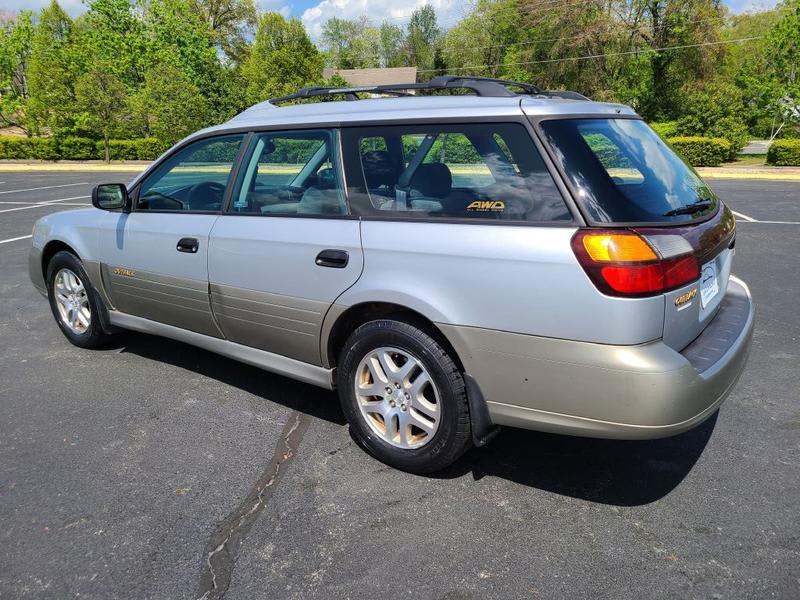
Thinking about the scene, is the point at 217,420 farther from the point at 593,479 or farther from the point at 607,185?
the point at 607,185

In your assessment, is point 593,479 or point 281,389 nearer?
point 593,479

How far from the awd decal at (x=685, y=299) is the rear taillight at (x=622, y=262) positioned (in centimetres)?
9

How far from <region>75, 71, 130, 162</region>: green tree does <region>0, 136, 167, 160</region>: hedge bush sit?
97cm

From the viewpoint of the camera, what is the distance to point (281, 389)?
4133mm

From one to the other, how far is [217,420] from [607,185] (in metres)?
2.54

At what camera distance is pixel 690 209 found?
281 cm

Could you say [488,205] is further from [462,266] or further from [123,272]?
[123,272]

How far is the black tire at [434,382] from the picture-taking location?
2801 millimetres

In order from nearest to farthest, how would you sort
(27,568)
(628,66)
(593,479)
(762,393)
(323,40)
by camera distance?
(27,568) < (593,479) < (762,393) < (628,66) < (323,40)

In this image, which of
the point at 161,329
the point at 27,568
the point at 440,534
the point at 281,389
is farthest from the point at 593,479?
the point at 161,329

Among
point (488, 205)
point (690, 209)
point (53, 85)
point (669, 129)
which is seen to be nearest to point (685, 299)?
point (690, 209)

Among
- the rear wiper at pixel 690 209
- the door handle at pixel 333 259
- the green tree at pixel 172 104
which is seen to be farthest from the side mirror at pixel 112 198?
the green tree at pixel 172 104

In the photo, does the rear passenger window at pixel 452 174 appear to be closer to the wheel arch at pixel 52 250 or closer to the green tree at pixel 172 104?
the wheel arch at pixel 52 250

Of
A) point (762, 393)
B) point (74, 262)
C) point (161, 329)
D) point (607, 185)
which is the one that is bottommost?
point (762, 393)
